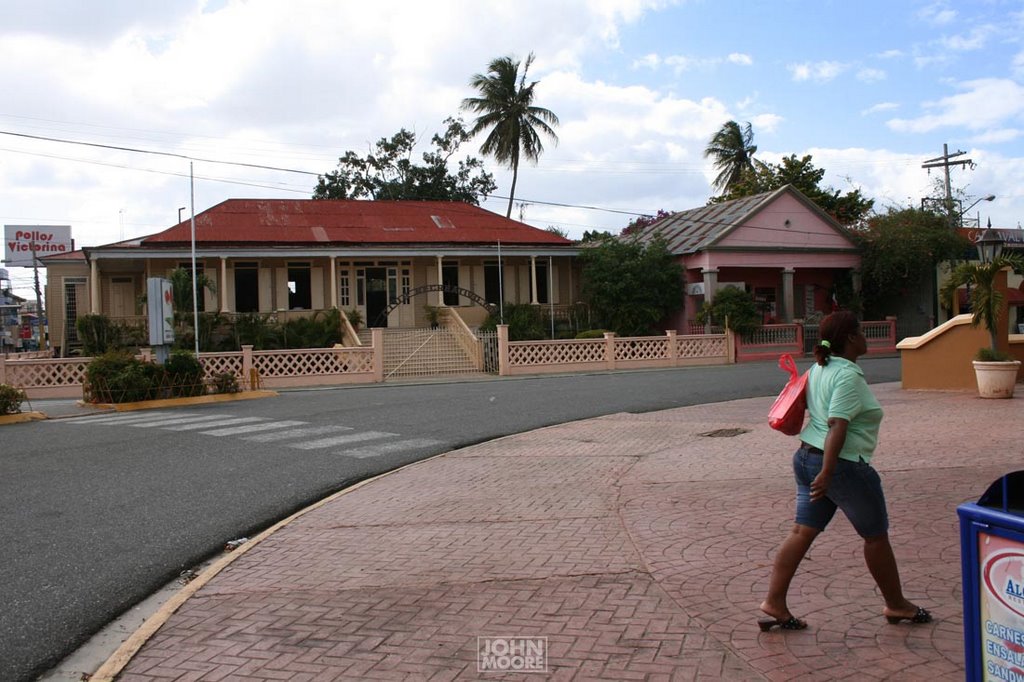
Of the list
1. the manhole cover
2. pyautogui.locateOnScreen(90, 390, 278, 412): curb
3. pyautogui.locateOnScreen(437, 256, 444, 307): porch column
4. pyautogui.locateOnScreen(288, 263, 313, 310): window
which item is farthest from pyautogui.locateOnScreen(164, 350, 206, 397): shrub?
pyautogui.locateOnScreen(437, 256, 444, 307): porch column

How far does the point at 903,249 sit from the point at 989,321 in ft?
66.4

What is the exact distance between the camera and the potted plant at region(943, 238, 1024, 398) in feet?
48.5

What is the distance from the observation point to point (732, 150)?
162 feet

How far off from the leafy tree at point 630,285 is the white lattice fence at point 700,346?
368 cm

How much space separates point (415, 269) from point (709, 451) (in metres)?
24.9

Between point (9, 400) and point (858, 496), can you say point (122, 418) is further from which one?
point (858, 496)

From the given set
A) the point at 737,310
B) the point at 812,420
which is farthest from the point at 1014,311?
the point at 812,420

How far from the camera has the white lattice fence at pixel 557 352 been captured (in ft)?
88.4

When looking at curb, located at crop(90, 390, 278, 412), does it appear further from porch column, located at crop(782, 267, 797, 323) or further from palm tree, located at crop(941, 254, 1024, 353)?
porch column, located at crop(782, 267, 797, 323)

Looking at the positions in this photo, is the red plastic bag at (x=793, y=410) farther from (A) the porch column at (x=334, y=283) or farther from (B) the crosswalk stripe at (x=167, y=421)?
(A) the porch column at (x=334, y=283)

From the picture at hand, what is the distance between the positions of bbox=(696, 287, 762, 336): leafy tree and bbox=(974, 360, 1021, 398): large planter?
49.7 feet

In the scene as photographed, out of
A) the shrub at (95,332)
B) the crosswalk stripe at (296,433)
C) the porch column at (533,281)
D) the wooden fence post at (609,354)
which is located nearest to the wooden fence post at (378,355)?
the wooden fence post at (609,354)

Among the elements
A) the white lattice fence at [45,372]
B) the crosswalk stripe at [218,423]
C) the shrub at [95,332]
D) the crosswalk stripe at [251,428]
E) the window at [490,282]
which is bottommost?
the crosswalk stripe at [251,428]

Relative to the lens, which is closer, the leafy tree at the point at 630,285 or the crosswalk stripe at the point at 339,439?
the crosswalk stripe at the point at 339,439
